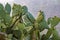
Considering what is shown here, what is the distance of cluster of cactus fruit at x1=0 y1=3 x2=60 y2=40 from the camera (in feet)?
1.54

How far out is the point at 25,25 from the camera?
49cm

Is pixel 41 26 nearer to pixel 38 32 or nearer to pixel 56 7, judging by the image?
pixel 38 32

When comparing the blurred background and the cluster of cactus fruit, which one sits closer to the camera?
the cluster of cactus fruit

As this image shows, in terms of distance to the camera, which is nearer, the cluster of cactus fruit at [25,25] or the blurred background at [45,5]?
the cluster of cactus fruit at [25,25]

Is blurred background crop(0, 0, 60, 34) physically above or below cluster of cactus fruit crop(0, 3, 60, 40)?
above

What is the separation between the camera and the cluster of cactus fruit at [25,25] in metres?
0.47

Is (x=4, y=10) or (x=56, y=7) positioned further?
(x=56, y=7)

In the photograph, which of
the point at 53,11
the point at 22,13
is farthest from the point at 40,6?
the point at 22,13

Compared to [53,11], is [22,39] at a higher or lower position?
lower

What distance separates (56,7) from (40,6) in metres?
0.10

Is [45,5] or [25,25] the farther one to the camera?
[45,5]

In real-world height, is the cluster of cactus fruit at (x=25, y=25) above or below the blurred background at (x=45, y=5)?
below

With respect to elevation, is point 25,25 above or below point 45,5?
below

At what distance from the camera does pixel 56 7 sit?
935 mm
